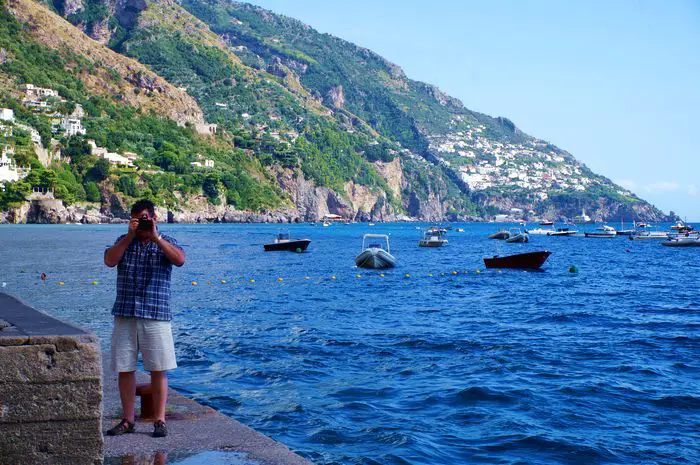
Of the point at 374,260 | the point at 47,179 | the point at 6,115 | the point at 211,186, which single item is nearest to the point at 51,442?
the point at 374,260

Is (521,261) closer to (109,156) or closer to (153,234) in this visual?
(153,234)

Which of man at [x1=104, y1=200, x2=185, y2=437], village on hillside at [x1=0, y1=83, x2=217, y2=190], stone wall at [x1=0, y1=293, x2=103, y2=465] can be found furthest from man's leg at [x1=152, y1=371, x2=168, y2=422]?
village on hillside at [x1=0, y1=83, x2=217, y2=190]

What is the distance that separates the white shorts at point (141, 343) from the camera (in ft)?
24.9

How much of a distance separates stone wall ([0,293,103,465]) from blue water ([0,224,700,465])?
193 inches

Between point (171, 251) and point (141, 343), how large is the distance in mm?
958

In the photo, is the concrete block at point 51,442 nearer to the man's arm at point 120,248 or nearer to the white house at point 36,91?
the man's arm at point 120,248

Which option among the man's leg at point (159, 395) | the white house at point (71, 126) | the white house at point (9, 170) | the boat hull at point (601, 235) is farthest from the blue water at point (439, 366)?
the white house at point (71, 126)

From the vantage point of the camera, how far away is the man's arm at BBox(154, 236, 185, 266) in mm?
7418

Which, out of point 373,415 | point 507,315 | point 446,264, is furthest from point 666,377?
point 446,264

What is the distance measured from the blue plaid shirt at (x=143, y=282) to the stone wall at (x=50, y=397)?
5.04 ft

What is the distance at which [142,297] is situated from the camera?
758cm

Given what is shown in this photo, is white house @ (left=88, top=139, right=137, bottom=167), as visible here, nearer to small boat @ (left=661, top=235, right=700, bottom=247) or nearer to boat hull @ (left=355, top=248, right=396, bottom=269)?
small boat @ (left=661, top=235, right=700, bottom=247)

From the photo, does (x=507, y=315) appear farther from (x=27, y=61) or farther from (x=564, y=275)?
(x=27, y=61)

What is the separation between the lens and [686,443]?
457 inches
